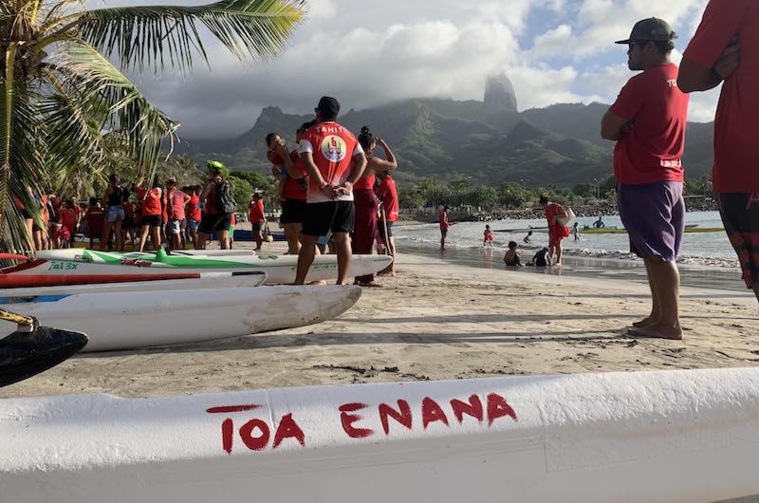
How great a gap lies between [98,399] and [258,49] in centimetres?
750

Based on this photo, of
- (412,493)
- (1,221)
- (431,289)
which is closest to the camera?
(412,493)

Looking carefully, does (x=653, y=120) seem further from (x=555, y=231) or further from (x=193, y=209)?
(x=193, y=209)

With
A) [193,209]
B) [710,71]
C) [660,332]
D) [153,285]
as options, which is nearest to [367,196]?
[153,285]

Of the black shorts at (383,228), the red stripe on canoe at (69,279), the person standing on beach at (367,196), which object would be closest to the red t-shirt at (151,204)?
the black shorts at (383,228)

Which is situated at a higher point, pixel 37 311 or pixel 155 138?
pixel 155 138

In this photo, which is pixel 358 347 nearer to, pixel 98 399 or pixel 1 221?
pixel 98 399

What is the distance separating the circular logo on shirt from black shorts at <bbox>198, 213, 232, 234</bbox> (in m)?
4.76

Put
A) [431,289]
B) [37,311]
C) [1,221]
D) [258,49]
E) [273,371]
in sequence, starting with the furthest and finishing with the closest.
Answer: [258,49] → [431,289] → [1,221] → [37,311] → [273,371]

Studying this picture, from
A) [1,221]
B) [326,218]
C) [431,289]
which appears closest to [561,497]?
[326,218]

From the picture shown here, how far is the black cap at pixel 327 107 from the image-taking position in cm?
439

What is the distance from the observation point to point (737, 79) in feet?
7.12

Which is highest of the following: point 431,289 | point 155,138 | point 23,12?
point 23,12

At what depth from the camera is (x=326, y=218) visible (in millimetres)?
4230

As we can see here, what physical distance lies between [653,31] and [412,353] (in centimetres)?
233
